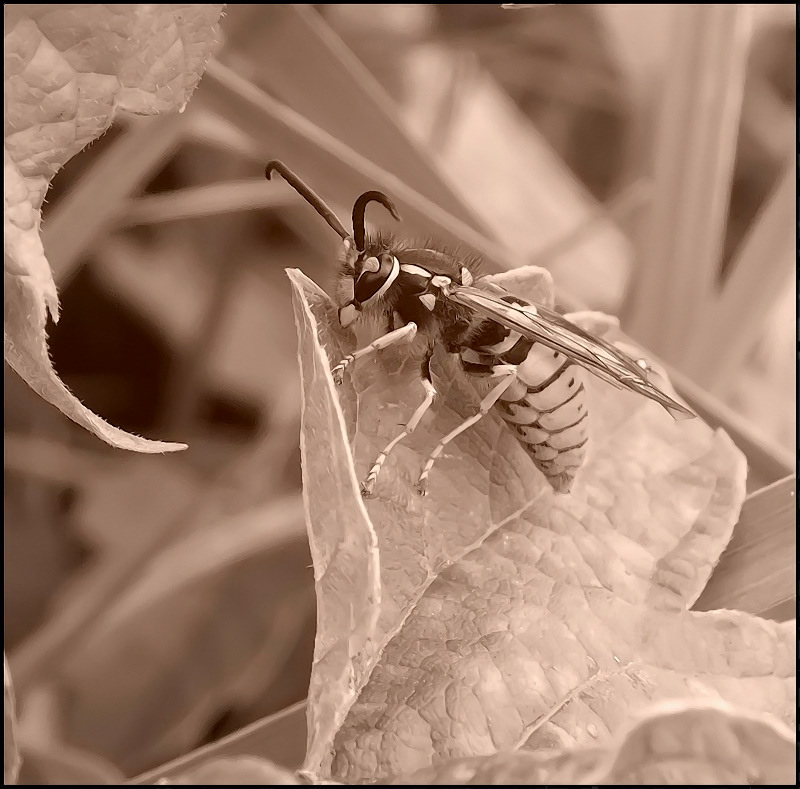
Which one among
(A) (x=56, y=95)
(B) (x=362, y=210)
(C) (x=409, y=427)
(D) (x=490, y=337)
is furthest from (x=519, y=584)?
(A) (x=56, y=95)

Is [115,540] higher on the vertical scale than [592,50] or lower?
lower

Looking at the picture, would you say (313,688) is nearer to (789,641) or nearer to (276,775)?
(276,775)

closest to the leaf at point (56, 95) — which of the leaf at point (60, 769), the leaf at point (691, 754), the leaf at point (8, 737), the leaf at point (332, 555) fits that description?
the leaf at point (332, 555)

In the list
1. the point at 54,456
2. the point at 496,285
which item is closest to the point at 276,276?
the point at 54,456

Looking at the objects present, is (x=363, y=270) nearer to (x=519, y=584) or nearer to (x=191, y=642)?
(x=519, y=584)

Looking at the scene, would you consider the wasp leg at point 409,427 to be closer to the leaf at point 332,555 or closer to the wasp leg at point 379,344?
the wasp leg at point 379,344

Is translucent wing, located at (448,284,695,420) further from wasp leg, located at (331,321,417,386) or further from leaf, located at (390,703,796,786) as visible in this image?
leaf, located at (390,703,796,786)
